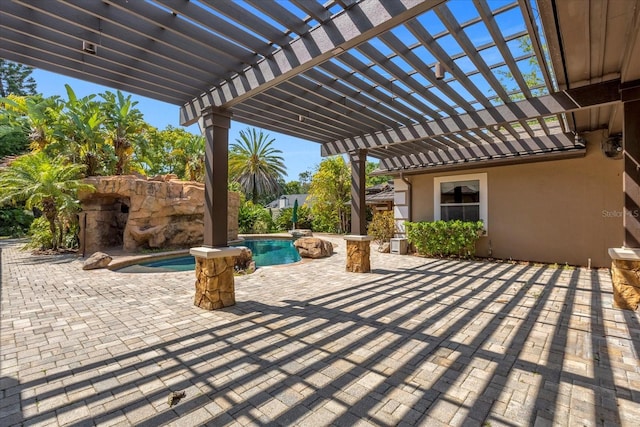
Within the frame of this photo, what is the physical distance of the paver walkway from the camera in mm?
2238

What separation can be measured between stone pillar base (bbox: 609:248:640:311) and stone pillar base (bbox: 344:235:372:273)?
4.34 metres

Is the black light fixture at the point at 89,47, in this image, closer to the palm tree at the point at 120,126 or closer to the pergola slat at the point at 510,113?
the pergola slat at the point at 510,113

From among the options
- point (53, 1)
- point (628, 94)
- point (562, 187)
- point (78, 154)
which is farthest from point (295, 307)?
point (78, 154)

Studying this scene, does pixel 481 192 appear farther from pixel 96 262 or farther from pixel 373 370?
pixel 96 262

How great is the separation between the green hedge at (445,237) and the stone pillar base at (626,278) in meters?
4.62

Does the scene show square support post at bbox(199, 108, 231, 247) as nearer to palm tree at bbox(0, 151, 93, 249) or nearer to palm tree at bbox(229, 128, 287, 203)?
palm tree at bbox(0, 151, 93, 249)

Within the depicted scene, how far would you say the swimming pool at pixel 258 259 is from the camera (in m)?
8.75

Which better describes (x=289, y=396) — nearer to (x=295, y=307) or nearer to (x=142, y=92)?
(x=295, y=307)

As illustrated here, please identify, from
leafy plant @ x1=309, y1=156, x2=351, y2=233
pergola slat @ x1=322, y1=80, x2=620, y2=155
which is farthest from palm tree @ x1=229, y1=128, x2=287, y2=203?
pergola slat @ x1=322, y1=80, x2=620, y2=155

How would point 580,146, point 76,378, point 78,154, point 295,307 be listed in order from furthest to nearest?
point 78,154 → point 580,146 → point 295,307 → point 76,378

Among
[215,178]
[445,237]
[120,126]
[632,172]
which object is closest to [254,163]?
[120,126]

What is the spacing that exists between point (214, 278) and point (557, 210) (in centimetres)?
903

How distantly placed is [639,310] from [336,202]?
16822 mm

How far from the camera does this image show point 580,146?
24.8 feet
